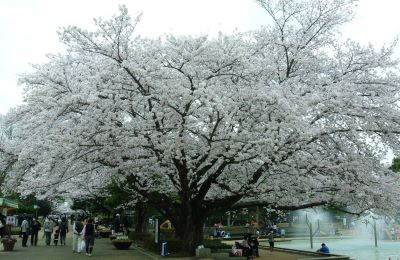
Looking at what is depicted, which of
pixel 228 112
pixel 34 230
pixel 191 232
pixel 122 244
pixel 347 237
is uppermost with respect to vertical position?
pixel 228 112

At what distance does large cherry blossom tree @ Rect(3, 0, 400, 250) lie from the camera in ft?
43.6

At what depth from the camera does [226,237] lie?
3812 cm

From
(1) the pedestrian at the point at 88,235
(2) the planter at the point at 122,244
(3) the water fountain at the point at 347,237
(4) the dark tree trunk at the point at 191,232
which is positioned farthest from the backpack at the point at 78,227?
(3) the water fountain at the point at 347,237

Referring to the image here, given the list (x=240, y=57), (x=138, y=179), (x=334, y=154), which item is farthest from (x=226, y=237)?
(x=240, y=57)

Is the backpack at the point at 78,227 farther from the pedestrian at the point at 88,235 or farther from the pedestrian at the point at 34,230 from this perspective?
the pedestrian at the point at 34,230

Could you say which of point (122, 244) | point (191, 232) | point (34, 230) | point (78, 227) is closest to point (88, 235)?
point (78, 227)

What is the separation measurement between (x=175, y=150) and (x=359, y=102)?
635 centimetres

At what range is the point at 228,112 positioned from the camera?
13.2 meters

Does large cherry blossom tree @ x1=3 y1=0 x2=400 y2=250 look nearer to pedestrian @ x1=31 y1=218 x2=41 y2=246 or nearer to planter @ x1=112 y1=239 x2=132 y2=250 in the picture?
planter @ x1=112 y1=239 x2=132 y2=250

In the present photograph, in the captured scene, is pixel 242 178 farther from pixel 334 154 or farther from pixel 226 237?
pixel 226 237

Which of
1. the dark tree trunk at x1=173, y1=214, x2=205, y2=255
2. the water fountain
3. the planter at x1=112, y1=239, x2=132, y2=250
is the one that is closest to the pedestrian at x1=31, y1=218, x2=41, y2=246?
the planter at x1=112, y1=239, x2=132, y2=250

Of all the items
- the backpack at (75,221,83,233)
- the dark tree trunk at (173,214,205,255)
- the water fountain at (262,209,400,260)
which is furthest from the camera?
the water fountain at (262,209,400,260)

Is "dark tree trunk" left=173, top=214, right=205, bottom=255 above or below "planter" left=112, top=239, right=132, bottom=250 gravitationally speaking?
above

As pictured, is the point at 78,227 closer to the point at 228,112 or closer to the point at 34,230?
the point at 34,230
